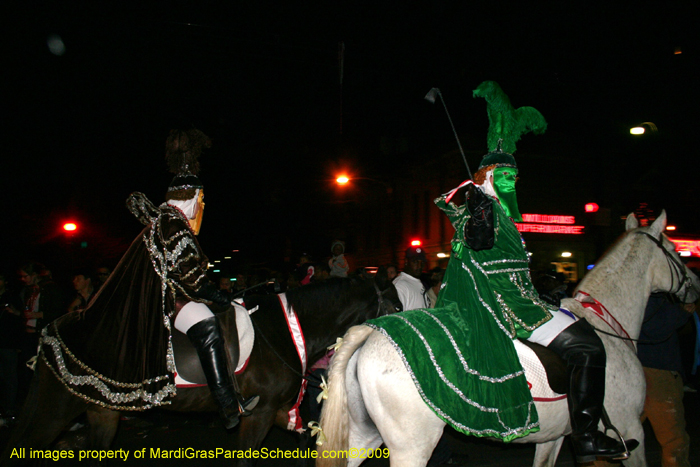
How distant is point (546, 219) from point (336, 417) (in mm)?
20677

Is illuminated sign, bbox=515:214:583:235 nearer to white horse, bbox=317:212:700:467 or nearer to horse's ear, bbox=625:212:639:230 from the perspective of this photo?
horse's ear, bbox=625:212:639:230

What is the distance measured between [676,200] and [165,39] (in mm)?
14937

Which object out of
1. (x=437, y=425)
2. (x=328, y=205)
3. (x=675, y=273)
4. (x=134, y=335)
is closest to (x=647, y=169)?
(x=675, y=273)

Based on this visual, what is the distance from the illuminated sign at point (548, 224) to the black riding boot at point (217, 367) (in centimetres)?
1846

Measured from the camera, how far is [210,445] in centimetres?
643

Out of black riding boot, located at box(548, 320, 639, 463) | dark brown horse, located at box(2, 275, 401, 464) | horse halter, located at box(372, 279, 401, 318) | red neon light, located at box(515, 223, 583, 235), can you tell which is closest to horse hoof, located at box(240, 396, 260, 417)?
dark brown horse, located at box(2, 275, 401, 464)

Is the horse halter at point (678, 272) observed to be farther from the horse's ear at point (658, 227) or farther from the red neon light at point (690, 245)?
the red neon light at point (690, 245)

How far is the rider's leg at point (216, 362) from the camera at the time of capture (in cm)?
381

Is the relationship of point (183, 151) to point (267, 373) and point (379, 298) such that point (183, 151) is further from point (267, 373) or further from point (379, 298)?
point (379, 298)

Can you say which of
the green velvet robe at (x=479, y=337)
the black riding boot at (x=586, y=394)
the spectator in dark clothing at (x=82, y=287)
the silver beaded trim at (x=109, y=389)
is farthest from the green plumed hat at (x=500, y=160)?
the spectator in dark clothing at (x=82, y=287)

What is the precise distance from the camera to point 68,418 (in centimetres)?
395

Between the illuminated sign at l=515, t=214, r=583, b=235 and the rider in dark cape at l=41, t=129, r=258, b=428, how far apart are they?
18.5m

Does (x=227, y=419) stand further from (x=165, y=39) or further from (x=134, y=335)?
(x=165, y=39)

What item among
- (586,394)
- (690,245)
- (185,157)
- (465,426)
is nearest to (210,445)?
(185,157)
